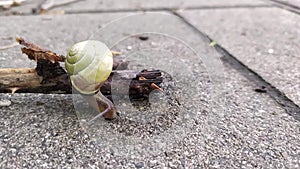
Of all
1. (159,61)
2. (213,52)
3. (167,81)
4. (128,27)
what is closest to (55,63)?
(167,81)

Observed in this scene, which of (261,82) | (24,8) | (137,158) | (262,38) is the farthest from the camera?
(24,8)

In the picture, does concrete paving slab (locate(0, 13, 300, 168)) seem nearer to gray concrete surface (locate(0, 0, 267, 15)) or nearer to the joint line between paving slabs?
the joint line between paving slabs

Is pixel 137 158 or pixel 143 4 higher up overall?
pixel 143 4

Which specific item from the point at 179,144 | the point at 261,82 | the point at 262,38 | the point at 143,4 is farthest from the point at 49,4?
the point at 179,144

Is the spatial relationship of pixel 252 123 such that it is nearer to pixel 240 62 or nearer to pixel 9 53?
pixel 240 62

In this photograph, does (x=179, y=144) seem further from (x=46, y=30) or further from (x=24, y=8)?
(x=24, y=8)

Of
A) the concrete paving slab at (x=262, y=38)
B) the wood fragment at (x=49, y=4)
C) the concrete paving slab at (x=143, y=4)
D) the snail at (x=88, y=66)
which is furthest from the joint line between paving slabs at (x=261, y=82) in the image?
the wood fragment at (x=49, y=4)
